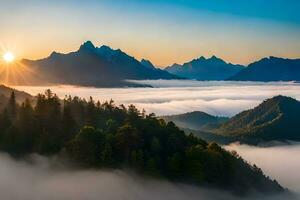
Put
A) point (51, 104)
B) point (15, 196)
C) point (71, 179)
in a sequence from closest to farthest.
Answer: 1. point (15, 196)
2. point (71, 179)
3. point (51, 104)

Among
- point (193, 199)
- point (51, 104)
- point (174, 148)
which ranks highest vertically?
point (51, 104)

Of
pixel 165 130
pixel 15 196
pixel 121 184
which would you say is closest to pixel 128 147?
pixel 121 184

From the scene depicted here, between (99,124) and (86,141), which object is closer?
(86,141)

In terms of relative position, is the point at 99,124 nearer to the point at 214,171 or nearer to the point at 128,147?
the point at 128,147

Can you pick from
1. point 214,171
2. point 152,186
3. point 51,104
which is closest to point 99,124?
point 51,104

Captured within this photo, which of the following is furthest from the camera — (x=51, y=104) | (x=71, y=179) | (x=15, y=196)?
(x=51, y=104)

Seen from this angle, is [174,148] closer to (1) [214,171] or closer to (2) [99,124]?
(1) [214,171]

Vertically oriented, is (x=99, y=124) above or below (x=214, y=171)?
above
